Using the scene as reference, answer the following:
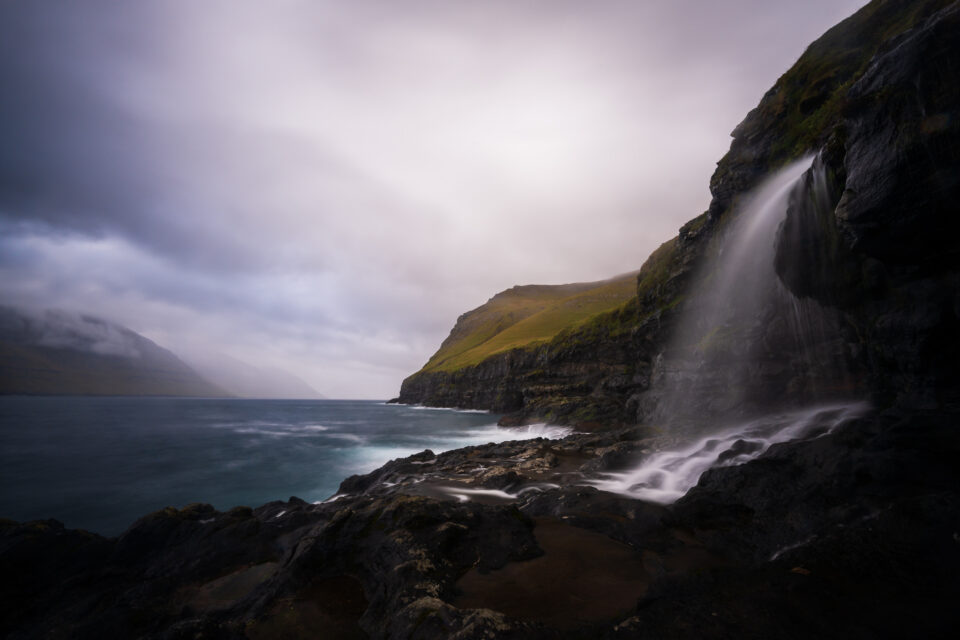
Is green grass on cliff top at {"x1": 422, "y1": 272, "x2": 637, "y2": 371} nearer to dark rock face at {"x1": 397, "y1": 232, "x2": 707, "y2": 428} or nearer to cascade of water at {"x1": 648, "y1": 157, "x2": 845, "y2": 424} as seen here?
dark rock face at {"x1": 397, "y1": 232, "x2": 707, "y2": 428}

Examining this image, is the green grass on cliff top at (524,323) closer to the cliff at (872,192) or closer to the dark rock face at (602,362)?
the dark rock face at (602,362)

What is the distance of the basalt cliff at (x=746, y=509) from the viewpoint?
532 cm

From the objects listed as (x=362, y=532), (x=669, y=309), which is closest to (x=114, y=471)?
(x=362, y=532)

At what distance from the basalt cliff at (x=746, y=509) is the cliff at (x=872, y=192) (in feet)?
0.23

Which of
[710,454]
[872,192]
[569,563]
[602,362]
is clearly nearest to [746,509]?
[569,563]

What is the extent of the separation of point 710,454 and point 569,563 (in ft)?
35.8

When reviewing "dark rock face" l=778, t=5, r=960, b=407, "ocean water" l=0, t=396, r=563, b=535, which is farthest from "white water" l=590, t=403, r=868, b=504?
"ocean water" l=0, t=396, r=563, b=535

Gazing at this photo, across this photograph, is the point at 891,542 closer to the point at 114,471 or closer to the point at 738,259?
the point at 738,259

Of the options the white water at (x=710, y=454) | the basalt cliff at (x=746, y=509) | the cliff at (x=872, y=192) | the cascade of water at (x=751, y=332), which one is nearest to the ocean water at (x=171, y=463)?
the basalt cliff at (x=746, y=509)

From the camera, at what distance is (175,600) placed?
8.99m

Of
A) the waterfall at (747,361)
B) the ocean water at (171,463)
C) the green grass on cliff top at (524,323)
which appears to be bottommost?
the ocean water at (171,463)

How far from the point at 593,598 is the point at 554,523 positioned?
3563 millimetres

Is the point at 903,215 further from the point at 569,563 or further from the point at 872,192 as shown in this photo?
the point at 569,563

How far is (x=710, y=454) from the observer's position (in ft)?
49.0
